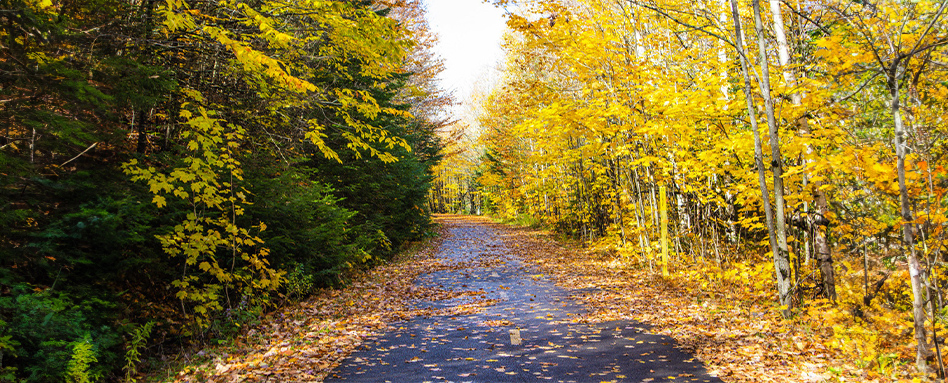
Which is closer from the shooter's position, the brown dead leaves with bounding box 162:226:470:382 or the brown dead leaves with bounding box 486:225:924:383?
the brown dead leaves with bounding box 486:225:924:383

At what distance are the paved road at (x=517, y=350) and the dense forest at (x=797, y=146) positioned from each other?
6.68 feet

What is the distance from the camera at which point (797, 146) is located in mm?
6680

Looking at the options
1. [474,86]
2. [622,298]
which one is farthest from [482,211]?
[622,298]

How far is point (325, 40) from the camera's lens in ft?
29.9

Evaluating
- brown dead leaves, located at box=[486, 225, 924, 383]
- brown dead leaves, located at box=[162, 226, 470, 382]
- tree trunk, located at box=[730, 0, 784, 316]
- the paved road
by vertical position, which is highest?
tree trunk, located at box=[730, 0, 784, 316]

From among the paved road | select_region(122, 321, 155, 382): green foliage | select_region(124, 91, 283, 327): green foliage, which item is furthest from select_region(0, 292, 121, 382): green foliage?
the paved road

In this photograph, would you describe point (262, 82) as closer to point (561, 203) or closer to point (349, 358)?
point (349, 358)

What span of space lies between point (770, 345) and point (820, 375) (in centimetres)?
99

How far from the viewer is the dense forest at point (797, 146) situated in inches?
208

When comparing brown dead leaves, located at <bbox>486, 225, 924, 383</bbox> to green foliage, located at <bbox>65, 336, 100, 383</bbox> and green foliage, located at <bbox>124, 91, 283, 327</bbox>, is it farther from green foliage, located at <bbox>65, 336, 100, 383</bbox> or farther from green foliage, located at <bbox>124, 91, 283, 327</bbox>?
green foliage, located at <bbox>65, 336, 100, 383</bbox>

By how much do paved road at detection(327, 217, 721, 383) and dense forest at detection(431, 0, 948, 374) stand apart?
2.04 meters

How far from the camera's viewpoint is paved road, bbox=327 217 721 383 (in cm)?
525

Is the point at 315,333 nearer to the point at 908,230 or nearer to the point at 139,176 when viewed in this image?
the point at 139,176

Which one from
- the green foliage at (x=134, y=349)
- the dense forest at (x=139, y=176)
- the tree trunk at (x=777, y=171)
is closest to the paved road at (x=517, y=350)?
the tree trunk at (x=777, y=171)
